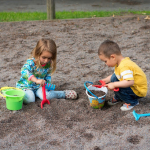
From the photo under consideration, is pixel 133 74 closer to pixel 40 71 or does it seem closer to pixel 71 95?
pixel 71 95

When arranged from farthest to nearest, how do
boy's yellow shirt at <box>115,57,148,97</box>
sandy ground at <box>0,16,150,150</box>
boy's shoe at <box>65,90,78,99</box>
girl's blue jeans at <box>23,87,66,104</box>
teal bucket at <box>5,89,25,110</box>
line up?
boy's shoe at <box>65,90,78,99</box>, girl's blue jeans at <box>23,87,66,104</box>, teal bucket at <box>5,89,25,110</box>, boy's yellow shirt at <box>115,57,148,97</box>, sandy ground at <box>0,16,150,150</box>

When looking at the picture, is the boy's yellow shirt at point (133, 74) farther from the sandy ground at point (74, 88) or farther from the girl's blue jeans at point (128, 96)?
the sandy ground at point (74, 88)

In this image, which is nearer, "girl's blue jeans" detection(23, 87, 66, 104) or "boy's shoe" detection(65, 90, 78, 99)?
"girl's blue jeans" detection(23, 87, 66, 104)

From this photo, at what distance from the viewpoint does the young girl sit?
246 cm

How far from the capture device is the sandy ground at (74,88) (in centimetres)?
197

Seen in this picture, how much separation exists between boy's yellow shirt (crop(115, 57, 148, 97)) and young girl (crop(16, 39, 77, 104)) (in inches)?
26.6

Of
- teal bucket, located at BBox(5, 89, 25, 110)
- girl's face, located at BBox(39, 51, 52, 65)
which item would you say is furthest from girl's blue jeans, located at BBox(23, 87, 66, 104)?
girl's face, located at BBox(39, 51, 52, 65)

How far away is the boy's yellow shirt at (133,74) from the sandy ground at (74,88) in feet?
0.63

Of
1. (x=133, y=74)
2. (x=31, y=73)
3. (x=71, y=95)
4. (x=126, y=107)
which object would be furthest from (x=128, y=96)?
(x=31, y=73)

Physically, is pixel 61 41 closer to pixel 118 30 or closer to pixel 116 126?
pixel 118 30

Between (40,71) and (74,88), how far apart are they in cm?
50

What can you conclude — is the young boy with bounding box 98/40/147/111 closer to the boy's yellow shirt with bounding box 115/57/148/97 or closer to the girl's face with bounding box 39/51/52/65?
the boy's yellow shirt with bounding box 115/57/148/97

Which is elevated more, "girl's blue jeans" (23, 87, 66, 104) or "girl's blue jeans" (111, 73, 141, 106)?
"girl's blue jeans" (111, 73, 141, 106)

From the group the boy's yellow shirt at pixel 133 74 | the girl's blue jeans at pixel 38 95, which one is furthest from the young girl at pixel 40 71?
the boy's yellow shirt at pixel 133 74
